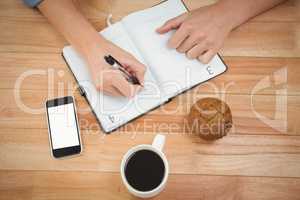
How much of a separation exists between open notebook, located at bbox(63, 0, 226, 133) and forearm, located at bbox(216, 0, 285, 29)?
0.10 metres

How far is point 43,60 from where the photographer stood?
30.7 inches

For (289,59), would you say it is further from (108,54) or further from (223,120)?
(108,54)

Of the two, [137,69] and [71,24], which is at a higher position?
[71,24]

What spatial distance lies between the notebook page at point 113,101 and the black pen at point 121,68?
0.03 m

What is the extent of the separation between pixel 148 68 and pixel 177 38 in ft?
0.32

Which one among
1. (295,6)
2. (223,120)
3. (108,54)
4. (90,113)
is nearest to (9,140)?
(90,113)

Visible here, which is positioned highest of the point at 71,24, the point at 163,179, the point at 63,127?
the point at 71,24

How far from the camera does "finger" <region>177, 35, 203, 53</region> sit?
2.54 ft

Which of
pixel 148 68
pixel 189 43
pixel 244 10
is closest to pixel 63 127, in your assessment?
pixel 148 68

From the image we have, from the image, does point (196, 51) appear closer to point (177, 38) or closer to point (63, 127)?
point (177, 38)

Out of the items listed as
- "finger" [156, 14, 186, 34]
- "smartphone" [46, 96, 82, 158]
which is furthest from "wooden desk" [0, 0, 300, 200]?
"finger" [156, 14, 186, 34]

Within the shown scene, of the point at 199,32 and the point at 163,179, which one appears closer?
the point at 163,179

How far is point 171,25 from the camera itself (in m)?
0.79

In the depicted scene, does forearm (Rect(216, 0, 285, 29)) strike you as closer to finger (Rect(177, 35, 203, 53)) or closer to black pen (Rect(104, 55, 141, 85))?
finger (Rect(177, 35, 203, 53))
